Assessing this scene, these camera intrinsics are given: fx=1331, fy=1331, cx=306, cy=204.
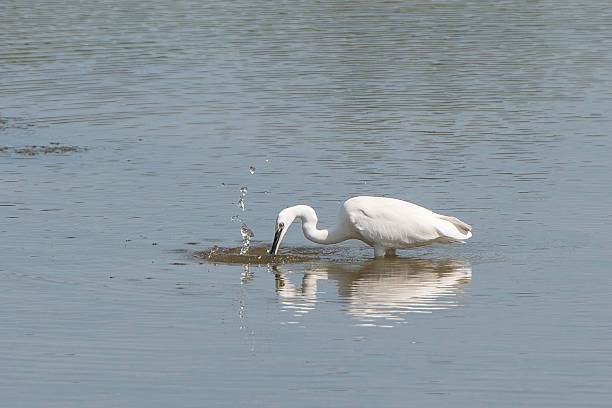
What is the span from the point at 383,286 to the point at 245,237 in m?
2.42

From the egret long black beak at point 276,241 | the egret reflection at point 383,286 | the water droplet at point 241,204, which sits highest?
the water droplet at point 241,204

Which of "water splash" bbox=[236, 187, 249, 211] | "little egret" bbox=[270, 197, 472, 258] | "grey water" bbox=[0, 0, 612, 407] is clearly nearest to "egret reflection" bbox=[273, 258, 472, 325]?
"grey water" bbox=[0, 0, 612, 407]

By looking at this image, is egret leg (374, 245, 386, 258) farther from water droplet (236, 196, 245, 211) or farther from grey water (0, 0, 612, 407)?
water droplet (236, 196, 245, 211)

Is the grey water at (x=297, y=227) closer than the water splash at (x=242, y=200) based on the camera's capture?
Yes

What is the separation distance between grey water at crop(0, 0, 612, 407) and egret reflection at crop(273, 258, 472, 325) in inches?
1.8

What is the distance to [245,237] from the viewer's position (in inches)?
608

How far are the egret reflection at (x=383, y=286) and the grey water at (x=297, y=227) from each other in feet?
0.15

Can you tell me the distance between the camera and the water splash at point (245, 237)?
1512cm

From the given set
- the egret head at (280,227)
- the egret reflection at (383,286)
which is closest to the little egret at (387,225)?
the egret head at (280,227)

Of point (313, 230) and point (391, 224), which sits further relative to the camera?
point (313, 230)

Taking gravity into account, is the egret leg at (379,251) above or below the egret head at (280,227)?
below

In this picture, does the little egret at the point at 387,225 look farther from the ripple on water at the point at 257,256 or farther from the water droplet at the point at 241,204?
the water droplet at the point at 241,204

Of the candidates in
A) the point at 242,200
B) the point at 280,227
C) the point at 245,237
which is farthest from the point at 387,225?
the point at 242,200

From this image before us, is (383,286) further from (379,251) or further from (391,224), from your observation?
(379,251)
